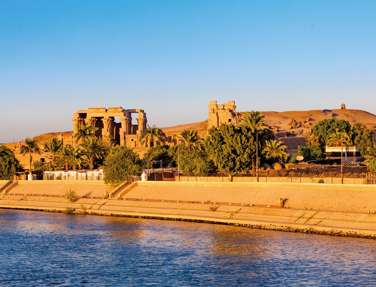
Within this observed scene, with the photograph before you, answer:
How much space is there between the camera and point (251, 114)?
118625 mm

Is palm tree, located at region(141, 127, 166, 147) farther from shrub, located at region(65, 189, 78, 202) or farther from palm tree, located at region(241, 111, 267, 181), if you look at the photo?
shrub, located at region(65, 189, 78, 202)

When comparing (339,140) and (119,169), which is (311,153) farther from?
(119,169)

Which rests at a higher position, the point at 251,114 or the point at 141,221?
the point at 251,114

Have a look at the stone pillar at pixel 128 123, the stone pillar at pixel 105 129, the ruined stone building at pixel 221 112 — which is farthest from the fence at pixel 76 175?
the ruined stone building at pixel 221 112

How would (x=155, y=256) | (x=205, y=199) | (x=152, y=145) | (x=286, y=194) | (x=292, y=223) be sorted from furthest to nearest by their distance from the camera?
1. (x=152, y=145)
2. (x=205, y=199)
3. (x=286, y=194)
4. (x=292, y=223)
5. (x=155, y=256)

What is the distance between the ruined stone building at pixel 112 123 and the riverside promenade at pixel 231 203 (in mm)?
61560

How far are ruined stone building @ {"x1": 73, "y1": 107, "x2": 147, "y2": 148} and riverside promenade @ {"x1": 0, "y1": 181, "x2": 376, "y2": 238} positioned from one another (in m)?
61.6

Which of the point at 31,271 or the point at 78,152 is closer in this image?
the point at 31,271

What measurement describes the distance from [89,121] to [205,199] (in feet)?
310

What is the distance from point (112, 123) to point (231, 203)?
9948 cm

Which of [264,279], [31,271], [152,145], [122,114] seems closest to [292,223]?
[264,279]

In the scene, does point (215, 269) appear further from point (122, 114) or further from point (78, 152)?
point (122, 114)

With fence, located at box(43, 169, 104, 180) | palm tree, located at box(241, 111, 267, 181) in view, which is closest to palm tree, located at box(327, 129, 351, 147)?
palm tree, located at box(241, 111, 267, 181)

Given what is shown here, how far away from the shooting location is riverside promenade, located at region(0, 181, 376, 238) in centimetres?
7719
